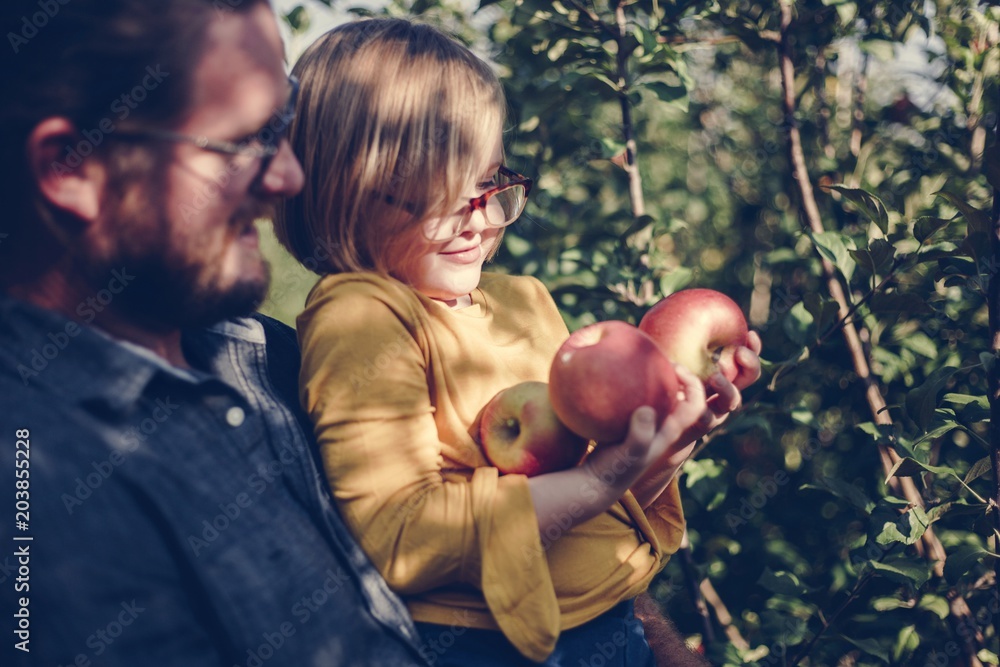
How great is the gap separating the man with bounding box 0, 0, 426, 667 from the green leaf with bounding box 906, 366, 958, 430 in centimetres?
106

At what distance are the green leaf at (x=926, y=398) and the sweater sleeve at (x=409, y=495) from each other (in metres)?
0.87

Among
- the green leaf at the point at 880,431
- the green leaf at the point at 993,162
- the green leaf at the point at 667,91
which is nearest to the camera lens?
the green leaf at the point at 993,162

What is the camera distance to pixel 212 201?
120 cm

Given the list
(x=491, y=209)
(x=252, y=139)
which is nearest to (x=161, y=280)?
(x=252, y=139)

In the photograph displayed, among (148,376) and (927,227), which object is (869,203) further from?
(148,376)

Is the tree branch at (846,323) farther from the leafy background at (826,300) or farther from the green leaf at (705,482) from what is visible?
the green leaf at (705,482)

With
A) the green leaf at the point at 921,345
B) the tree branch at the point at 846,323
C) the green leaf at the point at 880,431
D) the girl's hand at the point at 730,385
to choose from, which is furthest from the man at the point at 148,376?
the green leaf at the point at 921,345

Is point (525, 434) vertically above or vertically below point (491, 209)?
below

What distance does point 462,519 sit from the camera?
1.20 meters

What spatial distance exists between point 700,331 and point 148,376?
88cm

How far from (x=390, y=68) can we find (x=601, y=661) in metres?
1.05

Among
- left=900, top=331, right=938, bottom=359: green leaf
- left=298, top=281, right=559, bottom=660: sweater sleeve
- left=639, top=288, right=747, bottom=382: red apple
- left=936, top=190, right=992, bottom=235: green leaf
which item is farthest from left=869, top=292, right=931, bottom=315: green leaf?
left=298, top=281, right=559, bottom=660: sweater sleeve

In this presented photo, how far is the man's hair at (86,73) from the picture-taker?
3.65ft

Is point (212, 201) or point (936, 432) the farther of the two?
point (936, 432)
